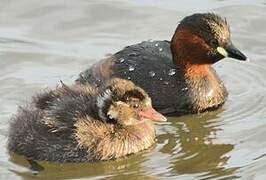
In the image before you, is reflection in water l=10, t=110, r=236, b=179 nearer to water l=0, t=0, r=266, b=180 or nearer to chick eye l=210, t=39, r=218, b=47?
water l=0, t=0, r=266, b=180

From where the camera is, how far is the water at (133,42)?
8609 millimetres

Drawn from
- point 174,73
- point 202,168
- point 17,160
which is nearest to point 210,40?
point 174,73

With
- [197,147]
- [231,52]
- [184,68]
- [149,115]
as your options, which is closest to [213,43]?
[231,52]

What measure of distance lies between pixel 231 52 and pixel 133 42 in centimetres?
212

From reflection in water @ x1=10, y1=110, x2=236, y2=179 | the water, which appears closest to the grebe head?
the water

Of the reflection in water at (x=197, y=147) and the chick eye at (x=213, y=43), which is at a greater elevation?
the chick eye at (x=213, y=43)

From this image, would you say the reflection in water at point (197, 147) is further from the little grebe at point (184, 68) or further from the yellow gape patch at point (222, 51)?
the yellow gape patch at point (222, 51)

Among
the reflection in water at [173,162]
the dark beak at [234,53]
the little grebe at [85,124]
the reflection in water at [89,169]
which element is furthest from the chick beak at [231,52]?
the reflection in water at [89,169]

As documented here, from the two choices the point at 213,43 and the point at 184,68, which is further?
the point at 184,68

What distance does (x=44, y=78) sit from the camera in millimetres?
10672

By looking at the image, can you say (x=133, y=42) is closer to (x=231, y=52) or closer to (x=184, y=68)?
(x=184, y=68)

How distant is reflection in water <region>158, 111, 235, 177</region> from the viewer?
28.3ft

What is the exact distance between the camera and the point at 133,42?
1173 cm

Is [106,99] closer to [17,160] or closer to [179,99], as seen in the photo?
[17,160]
